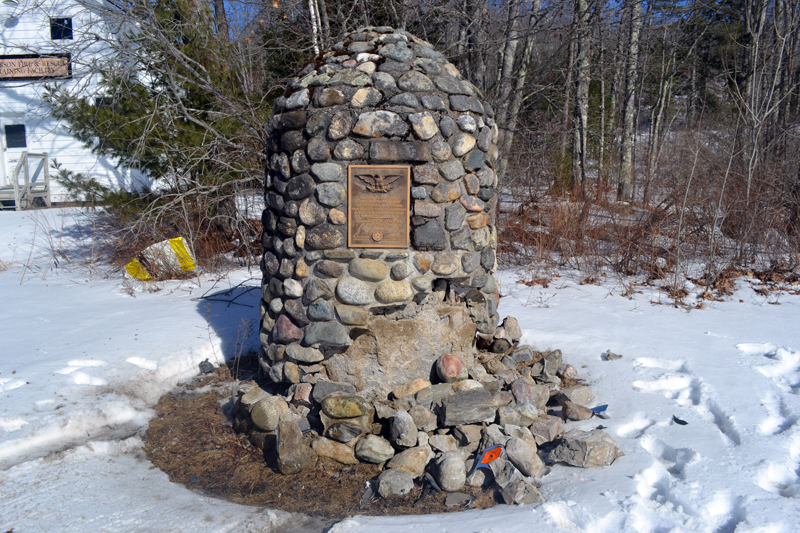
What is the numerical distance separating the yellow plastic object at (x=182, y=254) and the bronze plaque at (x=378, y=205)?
15.0ft

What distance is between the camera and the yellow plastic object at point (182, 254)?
7512mm

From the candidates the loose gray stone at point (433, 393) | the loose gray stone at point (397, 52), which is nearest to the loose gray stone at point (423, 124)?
the loose gray stone at point (397, 52)

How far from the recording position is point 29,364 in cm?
431

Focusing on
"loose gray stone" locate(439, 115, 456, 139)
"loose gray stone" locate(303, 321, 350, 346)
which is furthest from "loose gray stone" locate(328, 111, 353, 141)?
"loose gray stone" locate(303, 321, 350, 346)

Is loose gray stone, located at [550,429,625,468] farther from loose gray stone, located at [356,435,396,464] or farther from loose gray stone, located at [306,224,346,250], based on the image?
loose gray stone, located at [306,224,346,250]

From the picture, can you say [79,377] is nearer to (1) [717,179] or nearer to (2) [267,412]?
(2) [267,412]

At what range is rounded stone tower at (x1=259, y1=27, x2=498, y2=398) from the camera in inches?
148

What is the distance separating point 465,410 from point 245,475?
148cm

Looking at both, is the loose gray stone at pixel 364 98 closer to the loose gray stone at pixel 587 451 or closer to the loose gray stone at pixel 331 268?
the loose gray stone at pixel 331 268

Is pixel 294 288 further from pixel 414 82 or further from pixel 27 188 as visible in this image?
pixel 27 188

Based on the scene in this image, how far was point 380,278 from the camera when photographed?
12.5ft

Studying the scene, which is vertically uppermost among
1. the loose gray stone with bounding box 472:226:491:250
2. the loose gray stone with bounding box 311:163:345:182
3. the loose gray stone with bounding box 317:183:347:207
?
the loose gray stone with bounding box 311:163:345:182

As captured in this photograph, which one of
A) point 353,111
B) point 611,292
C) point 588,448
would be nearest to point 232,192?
point 353,111

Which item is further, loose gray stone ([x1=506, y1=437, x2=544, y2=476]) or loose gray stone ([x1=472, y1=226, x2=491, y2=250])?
loose gray stone ([x1=472, y1=226, x2=491, y2=250])
